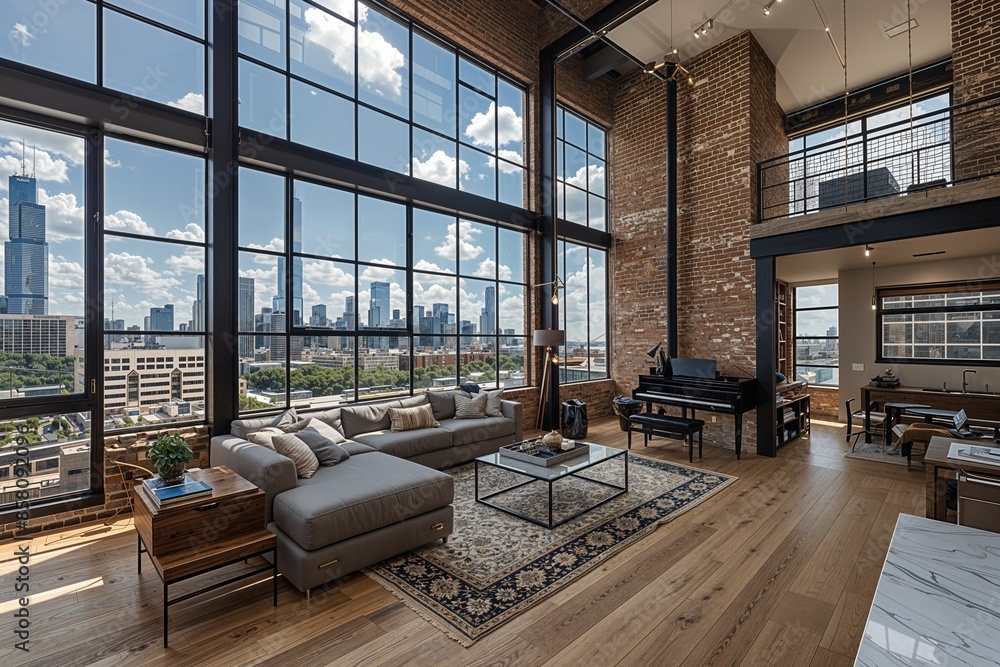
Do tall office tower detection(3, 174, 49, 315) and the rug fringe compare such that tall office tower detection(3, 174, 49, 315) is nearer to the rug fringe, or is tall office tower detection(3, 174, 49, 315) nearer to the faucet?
the rug fringe

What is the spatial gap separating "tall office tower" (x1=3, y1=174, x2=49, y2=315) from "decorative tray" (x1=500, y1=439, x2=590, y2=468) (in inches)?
155

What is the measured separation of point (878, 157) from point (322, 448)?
744 centimetres

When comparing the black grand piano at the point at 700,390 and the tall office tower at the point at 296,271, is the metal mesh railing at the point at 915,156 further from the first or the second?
the tall office tower at the point at 296,271

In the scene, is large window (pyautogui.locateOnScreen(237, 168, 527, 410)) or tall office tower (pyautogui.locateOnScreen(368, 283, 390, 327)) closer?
large window (pyautogui.locateOnScreen(237, 168, 527, 410))

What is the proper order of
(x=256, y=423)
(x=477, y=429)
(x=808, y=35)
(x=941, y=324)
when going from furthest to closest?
1. (x=941, y=324)
2. (x=808, y=35)
3. (x=477, y=429)
4. (x=256, y=423)

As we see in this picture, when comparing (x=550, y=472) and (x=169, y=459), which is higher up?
(x=169, y=459)

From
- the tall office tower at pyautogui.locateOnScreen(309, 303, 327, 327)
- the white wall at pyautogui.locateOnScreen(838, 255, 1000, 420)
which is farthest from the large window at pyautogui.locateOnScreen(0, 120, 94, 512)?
the white wall at pyautogui.locateOnScreen(838, 255, 1000, 420)

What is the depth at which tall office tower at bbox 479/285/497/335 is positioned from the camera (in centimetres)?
671

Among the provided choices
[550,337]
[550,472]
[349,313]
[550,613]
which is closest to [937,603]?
[550,613]

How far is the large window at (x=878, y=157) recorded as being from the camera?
5402 millimetres

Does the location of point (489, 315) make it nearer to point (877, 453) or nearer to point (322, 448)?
point (322, 448)

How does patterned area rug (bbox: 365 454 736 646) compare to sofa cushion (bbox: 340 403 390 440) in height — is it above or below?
below

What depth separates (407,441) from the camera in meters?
4.62

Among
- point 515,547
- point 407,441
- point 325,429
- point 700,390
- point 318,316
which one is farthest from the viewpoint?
point 700,390
